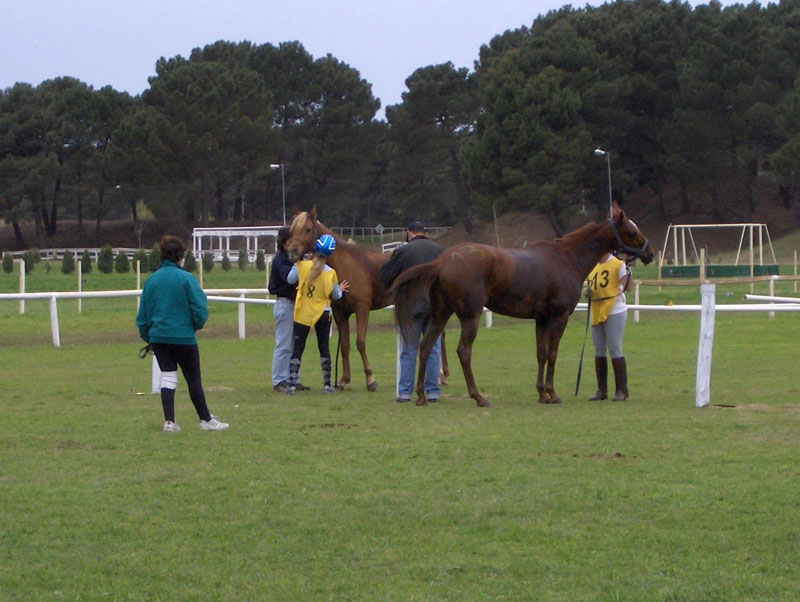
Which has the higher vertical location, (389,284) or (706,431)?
(389,284)

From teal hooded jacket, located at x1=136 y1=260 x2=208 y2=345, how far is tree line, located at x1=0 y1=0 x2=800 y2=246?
52.1 meters

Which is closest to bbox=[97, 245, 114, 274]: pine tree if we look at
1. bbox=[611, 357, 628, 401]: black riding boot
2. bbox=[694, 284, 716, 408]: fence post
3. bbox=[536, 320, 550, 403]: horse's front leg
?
bbox=[536, 320, 550, 403]: horse's front leg

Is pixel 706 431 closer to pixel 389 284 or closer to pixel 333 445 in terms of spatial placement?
pixel 333 445

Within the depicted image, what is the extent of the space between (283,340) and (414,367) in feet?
5.79

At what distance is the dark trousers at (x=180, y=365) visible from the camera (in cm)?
858

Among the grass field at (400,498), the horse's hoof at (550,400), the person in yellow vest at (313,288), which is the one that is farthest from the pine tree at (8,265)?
the horse's hoof at (550,400)

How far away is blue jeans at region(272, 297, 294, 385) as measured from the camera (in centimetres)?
1188

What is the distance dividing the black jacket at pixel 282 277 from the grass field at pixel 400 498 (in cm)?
122

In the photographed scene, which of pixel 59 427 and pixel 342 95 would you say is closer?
pixel 59 427

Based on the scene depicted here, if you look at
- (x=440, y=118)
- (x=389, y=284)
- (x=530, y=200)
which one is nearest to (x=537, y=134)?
(x=530, y=200)

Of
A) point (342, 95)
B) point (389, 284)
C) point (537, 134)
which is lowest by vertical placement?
point (389, 284)

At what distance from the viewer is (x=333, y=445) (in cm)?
796

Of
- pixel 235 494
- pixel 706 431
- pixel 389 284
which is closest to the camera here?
pixel 235 494

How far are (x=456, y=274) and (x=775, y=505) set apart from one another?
16.4 ft
